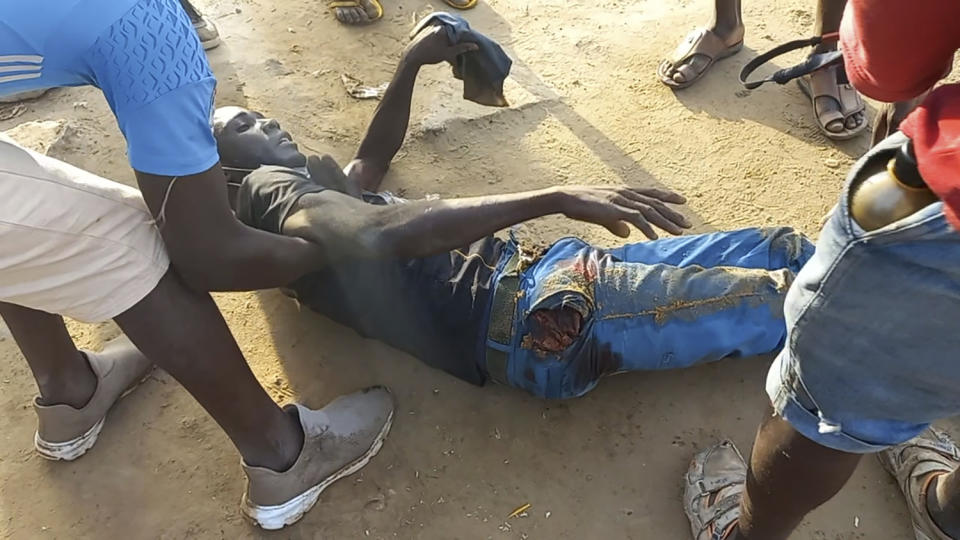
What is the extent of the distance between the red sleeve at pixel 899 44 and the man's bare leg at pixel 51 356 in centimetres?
171

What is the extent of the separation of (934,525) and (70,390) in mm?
1965

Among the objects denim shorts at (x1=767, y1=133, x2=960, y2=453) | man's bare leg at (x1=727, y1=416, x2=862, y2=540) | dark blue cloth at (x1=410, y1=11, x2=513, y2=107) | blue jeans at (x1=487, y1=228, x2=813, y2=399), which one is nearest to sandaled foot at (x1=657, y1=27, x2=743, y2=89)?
dark blue cloth at (x1=410, y1=11, x2=513, y2=107)

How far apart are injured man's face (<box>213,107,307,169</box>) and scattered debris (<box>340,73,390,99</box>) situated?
2.85ft

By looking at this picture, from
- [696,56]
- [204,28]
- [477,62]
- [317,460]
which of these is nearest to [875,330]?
[317,460]

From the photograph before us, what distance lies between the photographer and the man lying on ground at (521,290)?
174 cm

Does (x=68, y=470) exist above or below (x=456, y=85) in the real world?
below

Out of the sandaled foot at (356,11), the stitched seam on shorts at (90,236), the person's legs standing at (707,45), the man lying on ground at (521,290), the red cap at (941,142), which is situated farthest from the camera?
the sandaled foot at (356,11)

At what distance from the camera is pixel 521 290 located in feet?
6.12

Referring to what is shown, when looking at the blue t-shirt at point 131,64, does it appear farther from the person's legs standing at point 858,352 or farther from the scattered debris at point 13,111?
the scattered debris at point 13,111

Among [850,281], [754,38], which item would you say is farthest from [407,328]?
[754,38]

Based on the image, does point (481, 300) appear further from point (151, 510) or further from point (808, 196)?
point (808, 196)

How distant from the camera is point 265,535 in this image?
5.98ft

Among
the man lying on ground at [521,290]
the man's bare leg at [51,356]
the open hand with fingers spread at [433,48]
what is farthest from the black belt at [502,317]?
the man's bare leg at [51,356]

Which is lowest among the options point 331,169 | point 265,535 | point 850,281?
point 265,535
